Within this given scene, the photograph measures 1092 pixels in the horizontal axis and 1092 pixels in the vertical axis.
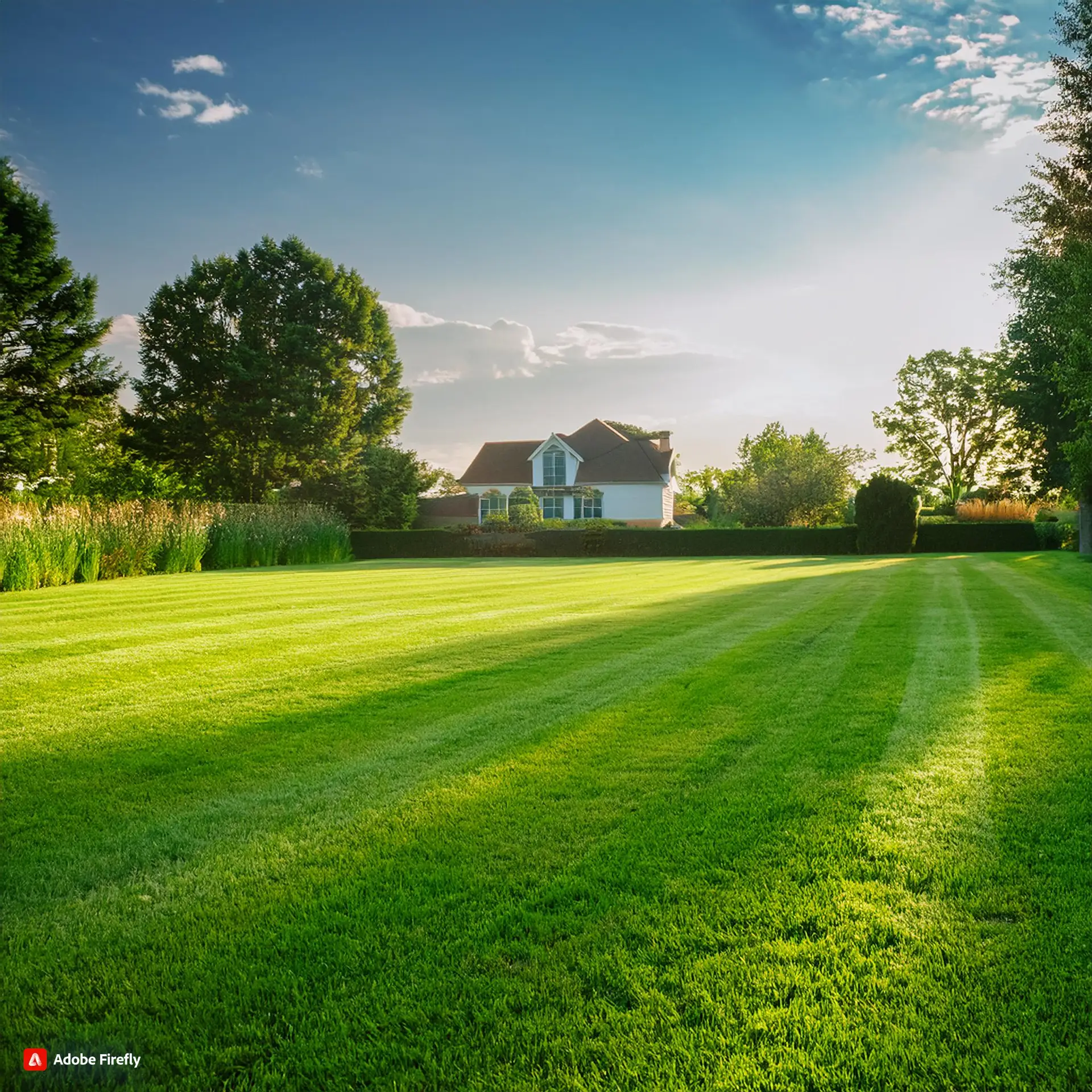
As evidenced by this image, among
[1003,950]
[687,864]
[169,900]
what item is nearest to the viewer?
[1003,950]

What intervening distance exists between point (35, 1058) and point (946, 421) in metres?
57.6

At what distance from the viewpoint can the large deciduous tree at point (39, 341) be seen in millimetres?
22844

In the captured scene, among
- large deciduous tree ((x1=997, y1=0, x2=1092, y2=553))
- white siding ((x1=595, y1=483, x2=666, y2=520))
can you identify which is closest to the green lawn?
large deciduous tree ((x1=997, y1=0, x2=1092, y2=553))

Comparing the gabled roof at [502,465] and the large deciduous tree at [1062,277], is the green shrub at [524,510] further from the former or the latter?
the large deciduous tree at [1062,277]

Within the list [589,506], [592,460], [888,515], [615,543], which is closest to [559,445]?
[592,460]

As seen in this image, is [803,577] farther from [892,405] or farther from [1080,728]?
[892,405]

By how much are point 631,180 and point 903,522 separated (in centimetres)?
1704

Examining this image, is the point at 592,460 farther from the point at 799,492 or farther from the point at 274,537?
the point at 274,537

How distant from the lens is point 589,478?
45.8 m

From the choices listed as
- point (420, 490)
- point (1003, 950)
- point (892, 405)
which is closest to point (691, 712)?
point (1003, 950)

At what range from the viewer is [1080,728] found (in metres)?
4.04

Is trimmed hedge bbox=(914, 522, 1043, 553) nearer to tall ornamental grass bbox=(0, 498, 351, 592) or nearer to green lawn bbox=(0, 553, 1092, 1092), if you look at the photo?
tall ornamental grass bbox=(0, 498, 351, 592)

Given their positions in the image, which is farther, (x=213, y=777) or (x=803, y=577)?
(x=803, y=577)

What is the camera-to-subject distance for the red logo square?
62.7 inches
